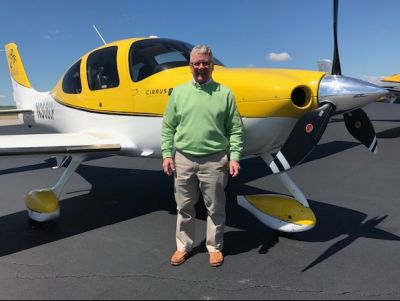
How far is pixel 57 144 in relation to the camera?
4.22m

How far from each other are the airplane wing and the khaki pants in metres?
1.47

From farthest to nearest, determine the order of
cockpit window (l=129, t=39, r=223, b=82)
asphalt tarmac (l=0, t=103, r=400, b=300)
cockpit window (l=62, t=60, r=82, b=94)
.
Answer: cockpit window (l=62, t=60, r=82, b=94), cockpit window (l=129, t=39, r=223, b=82), asphalt tarmac (l=0, t=103, r=400, b=300)

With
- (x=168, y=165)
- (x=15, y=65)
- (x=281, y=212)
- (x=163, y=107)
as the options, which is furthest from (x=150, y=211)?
(x=15, y=65)

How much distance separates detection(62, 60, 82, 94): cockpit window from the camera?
516 cm

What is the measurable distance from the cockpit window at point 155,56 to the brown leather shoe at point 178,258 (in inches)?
77.9

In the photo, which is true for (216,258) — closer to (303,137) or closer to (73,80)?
(303,137)

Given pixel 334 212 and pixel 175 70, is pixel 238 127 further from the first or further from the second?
pixel 334 212

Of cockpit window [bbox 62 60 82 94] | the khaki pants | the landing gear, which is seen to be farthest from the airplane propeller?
cockpit window [bbox 62 60 82 94]

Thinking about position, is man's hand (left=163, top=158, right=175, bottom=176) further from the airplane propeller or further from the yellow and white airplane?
the airplane propeller

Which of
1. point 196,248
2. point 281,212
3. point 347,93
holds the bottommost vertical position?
point 196,248

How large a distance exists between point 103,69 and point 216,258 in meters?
2.78

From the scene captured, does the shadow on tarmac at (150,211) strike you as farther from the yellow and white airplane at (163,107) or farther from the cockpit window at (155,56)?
the cockpit window at (155,56)

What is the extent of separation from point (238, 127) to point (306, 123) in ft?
1.92

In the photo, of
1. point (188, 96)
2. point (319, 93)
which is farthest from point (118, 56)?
point (319, 93)
